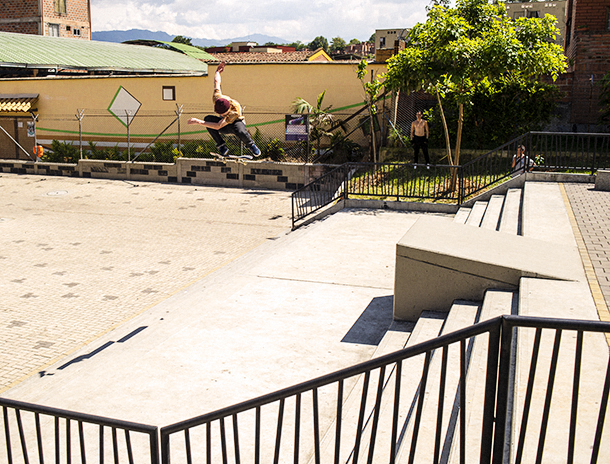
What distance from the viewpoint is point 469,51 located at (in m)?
14.8

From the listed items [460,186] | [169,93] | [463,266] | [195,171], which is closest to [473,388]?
[463,266]

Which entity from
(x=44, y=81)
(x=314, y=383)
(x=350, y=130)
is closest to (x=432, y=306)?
(x=314, y=383)

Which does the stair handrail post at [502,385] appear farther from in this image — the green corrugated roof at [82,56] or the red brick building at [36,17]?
the red brick building at [36,17]

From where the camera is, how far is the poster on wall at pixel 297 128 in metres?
20.3

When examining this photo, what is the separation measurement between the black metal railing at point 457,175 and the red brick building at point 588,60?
3047mm

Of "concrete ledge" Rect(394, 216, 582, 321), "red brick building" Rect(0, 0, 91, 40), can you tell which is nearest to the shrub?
"concrete ledge" Rect(394, 216, 582, 321)

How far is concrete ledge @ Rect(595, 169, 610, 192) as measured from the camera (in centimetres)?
1274

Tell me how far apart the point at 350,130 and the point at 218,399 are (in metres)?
17.9

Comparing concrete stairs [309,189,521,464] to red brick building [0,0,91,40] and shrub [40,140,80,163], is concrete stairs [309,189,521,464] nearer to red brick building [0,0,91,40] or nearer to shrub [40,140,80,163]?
shrub [40,140,80,163]

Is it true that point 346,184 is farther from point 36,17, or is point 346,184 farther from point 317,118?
point 36,17

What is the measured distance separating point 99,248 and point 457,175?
10181 mm

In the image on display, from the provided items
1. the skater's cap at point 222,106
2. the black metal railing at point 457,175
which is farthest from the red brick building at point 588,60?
the skater's cap at point 222,106

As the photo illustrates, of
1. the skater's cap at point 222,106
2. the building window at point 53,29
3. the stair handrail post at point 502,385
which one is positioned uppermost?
the building window at point 53,29

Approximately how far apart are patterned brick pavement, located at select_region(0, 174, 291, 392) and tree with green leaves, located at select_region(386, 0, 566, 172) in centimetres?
576
